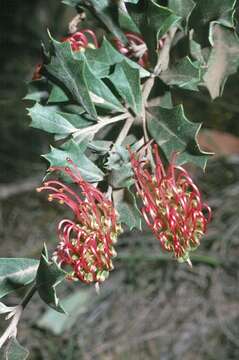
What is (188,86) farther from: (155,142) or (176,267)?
(176,267)

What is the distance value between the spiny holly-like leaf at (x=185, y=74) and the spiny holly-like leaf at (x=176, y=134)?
0.13ft

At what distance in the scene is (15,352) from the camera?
65 centimetres

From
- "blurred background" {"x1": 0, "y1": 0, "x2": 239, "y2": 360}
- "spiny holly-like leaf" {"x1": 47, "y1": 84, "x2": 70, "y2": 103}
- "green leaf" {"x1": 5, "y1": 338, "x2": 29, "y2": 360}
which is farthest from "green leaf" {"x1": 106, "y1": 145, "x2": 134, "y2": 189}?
"blurred background" {"x1": 0, "y1": 0, "x2": 239, "y2": 360}

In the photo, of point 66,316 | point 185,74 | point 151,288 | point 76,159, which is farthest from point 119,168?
point 151,288

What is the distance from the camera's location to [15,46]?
2.79 m

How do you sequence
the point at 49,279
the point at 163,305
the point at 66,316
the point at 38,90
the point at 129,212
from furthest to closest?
1. the point at 163,305
2. the point at 66,316
3. the point at 38,90
4. the point at 129,212
5. the point at 49,279

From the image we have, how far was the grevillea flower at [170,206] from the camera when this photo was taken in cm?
71

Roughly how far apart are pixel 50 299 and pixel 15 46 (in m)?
2.32

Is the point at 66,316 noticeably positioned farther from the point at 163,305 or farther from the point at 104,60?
the point at 104,60

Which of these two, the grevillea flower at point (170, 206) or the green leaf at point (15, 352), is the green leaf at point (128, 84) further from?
the green leaf at point (15, 352)

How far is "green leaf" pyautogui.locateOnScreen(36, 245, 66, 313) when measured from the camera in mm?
610

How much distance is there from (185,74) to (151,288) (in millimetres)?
1264

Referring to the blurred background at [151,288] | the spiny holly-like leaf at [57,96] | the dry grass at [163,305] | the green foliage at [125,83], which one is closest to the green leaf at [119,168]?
the green foliage at [125,83]

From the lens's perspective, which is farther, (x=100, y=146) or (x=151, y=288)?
(x=151, y=288)
